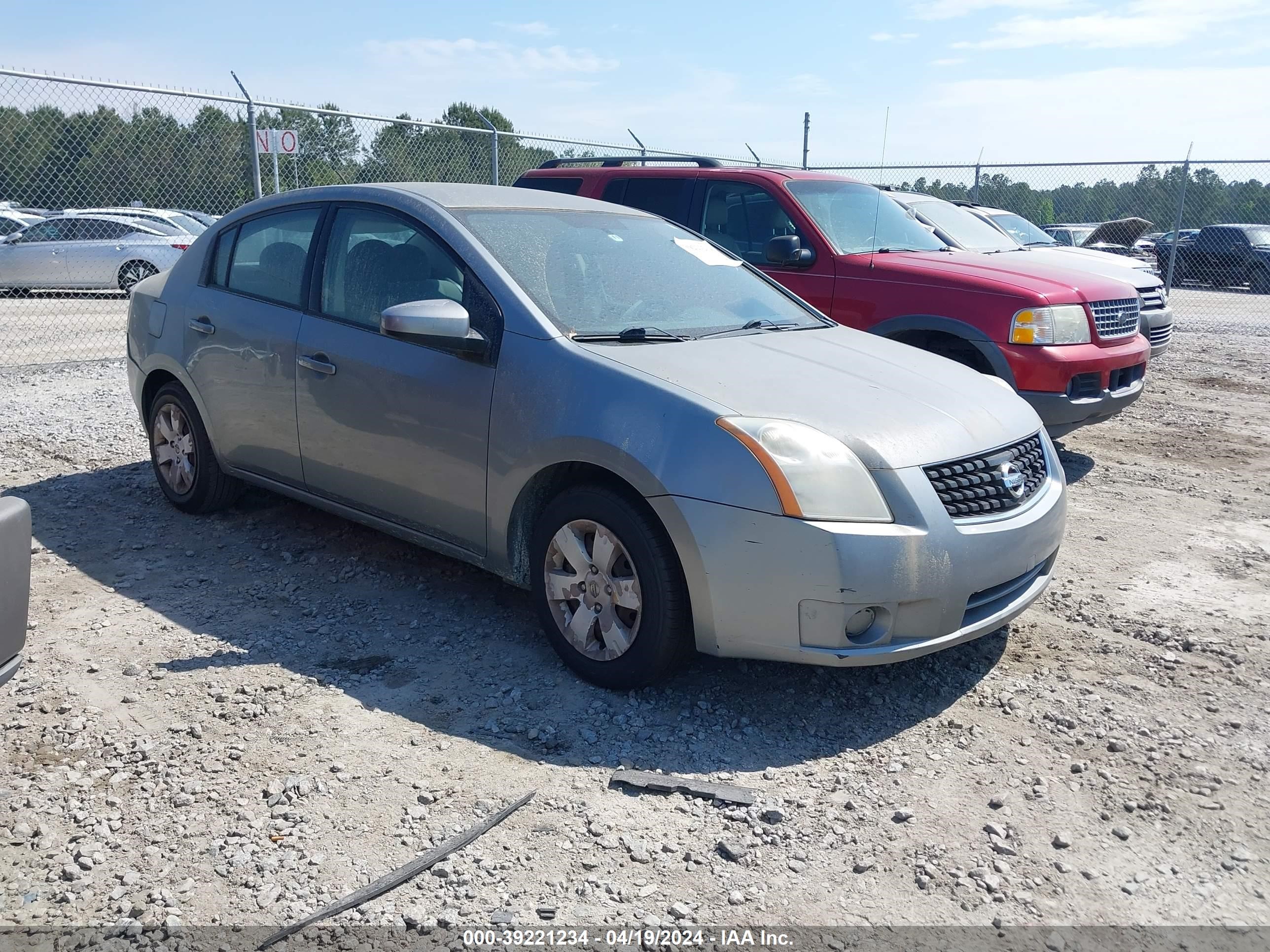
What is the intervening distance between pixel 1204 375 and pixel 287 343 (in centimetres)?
975

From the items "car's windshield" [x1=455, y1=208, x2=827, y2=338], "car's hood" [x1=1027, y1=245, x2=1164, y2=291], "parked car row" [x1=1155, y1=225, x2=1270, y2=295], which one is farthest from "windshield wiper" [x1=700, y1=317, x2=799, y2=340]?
"parked car row" [x1=1155, y1=225, x2=1270, y2=295]

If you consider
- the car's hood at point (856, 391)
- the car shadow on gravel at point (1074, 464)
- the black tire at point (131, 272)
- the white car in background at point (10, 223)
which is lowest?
the car shadow on gravel at point (1074, 464)

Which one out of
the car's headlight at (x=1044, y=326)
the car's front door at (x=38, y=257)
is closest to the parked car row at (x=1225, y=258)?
the car's headlight at (x=1044, y=326)

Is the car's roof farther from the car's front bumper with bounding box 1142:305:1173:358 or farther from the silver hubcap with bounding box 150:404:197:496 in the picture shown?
the car's front bumper with bounding box 1142:305:1173:358

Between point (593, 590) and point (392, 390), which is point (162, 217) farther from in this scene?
point (593, 590)

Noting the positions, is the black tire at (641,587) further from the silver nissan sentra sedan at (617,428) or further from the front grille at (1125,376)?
the front grille at (1125,376)

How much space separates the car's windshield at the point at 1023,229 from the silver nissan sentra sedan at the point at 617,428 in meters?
10.8

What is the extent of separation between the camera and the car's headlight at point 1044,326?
653 centimetres

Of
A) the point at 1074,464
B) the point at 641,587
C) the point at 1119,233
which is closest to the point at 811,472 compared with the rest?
the point at 641,587

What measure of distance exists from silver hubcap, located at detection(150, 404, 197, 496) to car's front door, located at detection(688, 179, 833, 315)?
388cm

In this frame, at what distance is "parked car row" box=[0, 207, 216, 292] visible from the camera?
1612 centimetres

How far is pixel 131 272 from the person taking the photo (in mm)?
16625

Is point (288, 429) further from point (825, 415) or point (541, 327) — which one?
point (825, 415)

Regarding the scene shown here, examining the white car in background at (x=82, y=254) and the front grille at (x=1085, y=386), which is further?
the white car in background at (x=82, y=254)
